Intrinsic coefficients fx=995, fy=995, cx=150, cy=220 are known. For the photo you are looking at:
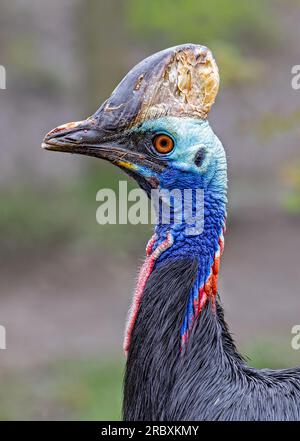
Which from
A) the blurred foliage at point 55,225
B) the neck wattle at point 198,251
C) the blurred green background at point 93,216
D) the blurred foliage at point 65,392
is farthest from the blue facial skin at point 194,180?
the blurred foliage at point 55,225

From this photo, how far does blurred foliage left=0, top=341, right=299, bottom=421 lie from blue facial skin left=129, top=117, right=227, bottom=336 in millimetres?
3457

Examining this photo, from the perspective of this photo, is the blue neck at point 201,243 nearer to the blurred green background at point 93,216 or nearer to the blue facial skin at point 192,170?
the blue facial skin at point 192,170

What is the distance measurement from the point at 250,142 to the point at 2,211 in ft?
16.8

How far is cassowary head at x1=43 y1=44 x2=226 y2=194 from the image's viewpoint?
10.6ft

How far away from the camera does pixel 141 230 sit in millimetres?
10570

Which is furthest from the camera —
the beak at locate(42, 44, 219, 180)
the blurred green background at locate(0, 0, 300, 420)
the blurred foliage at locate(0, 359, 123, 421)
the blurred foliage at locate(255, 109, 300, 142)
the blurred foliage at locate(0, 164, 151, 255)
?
the blurred foliage at locate(0, 164, 151, 255)

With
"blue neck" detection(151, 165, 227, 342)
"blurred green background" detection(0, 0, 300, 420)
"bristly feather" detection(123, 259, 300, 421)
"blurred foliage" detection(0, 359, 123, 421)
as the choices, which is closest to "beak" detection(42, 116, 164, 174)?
"blue neck" detection(151, 165, 227, 342)

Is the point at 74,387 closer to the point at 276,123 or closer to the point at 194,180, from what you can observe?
the point at 276,123

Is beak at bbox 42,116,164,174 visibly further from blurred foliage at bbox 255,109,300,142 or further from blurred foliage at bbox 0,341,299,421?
blurred foliage at bbox 0,341,299,421

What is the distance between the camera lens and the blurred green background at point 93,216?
283 inches

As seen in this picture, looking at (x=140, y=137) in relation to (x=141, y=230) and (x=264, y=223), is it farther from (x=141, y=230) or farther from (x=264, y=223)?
(x=264, y=223)

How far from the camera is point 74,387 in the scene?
721 centimetres

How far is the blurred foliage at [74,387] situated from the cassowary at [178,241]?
3337mm
